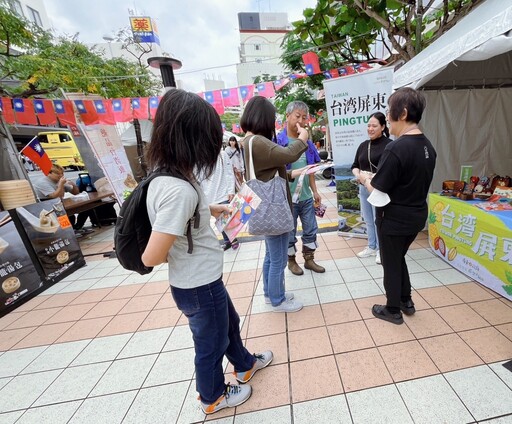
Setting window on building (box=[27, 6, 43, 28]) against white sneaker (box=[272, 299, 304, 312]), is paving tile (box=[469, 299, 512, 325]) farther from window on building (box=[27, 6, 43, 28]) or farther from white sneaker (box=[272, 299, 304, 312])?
window on building (box=[27, 6, 43, 28])

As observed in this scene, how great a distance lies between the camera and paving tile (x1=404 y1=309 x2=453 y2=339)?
74.5 inches

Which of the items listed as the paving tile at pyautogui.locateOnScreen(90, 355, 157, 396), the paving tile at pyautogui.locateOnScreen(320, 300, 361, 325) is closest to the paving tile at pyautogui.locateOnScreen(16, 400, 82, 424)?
the paving tile at pyautogui.locateOnScreen(90, 355, 157, 396)

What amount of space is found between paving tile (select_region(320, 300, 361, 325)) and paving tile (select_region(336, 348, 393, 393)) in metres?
0.34

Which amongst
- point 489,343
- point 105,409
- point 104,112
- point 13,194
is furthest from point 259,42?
point 105,409

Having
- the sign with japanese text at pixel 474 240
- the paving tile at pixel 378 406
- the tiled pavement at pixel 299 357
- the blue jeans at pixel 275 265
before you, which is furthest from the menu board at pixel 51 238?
the sign with japanese text at pixel 474 240

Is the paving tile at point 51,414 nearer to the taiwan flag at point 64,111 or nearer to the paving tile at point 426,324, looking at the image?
the paving tile at point 426,324

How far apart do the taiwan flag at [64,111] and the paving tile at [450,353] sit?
21.1 feet

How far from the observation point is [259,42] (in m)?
45.9

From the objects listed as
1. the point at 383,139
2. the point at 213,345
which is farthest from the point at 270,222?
the point at 383,139

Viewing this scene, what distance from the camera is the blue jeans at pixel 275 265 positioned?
78.8 inches

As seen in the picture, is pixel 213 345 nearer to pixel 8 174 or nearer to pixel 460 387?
pixel 460 387

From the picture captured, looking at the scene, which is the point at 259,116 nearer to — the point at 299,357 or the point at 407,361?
the point at 299,357

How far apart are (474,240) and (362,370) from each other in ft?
5.56

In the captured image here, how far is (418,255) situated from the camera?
306cm
